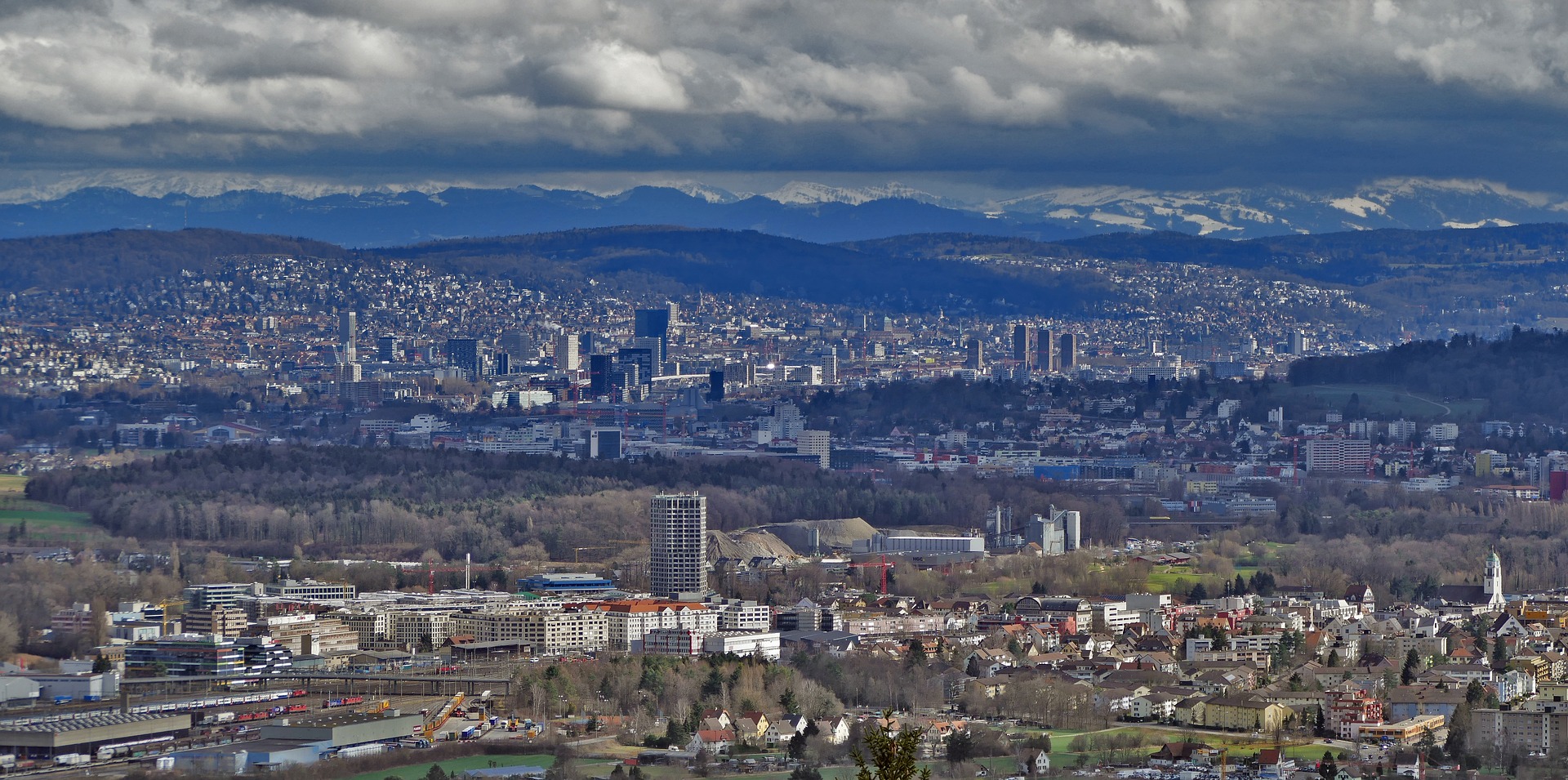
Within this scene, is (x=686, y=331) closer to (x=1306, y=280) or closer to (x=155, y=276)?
(x=155, y=276)

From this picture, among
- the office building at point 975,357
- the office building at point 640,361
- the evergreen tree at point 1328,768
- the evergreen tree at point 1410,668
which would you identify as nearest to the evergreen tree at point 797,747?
the evergreen tree at point 1328,768

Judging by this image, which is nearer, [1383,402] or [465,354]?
[1383,402]

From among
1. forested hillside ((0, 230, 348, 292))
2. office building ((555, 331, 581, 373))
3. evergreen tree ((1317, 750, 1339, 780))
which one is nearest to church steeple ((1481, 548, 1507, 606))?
evergreen tree ((1317, 750, 1339, 780))

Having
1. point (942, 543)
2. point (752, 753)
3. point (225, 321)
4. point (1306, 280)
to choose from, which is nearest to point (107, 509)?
point (942, 543)

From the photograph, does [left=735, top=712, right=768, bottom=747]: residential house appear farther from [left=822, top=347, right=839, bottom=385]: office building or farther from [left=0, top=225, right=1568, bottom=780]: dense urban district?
[left=822, top=347, right=839, bottom=385]: office building

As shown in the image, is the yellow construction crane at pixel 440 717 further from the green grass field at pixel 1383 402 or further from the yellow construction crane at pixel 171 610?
the green grass field at pixel 1383 402

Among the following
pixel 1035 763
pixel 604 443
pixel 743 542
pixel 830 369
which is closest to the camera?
pixel 1035 763

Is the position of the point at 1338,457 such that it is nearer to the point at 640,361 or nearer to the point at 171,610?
the point at 640,361

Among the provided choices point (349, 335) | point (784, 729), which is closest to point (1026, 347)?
point (349, 335)
